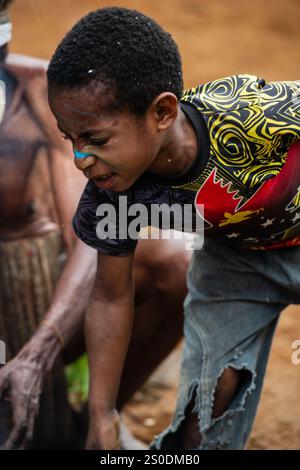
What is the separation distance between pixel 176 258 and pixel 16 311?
60 centimetres

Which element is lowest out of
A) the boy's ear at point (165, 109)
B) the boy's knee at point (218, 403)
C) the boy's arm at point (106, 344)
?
the boy's knee at point (218, 403)

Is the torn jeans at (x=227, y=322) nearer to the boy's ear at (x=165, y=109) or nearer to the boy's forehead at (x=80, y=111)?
the boy's ear at (x=165, y=109)

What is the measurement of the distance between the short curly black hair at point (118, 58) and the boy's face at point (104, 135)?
0.09 feet

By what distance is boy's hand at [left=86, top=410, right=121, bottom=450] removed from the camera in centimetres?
245

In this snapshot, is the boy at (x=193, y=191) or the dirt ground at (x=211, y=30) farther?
the dirt ground at (x=211, y=30)

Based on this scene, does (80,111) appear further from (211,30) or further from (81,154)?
(211,30)

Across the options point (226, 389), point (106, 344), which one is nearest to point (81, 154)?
point (106, 344)

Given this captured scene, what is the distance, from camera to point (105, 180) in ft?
7.03

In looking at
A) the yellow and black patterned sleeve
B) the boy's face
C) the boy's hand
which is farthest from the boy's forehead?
the boy's hand

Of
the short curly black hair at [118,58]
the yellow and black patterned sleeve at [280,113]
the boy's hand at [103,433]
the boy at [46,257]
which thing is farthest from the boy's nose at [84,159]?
the boy at [46,257]

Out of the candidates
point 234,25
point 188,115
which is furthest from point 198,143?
point 234,25

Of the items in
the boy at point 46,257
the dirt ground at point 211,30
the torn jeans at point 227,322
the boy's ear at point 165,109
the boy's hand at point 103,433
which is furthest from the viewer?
the dirt ground at point 211,30

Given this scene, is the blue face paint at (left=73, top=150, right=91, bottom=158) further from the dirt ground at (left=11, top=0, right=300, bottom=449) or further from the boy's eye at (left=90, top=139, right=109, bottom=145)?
the dirt ground at (left=11, top=0, right=300, bottom=449)

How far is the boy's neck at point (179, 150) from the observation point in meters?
2.21
